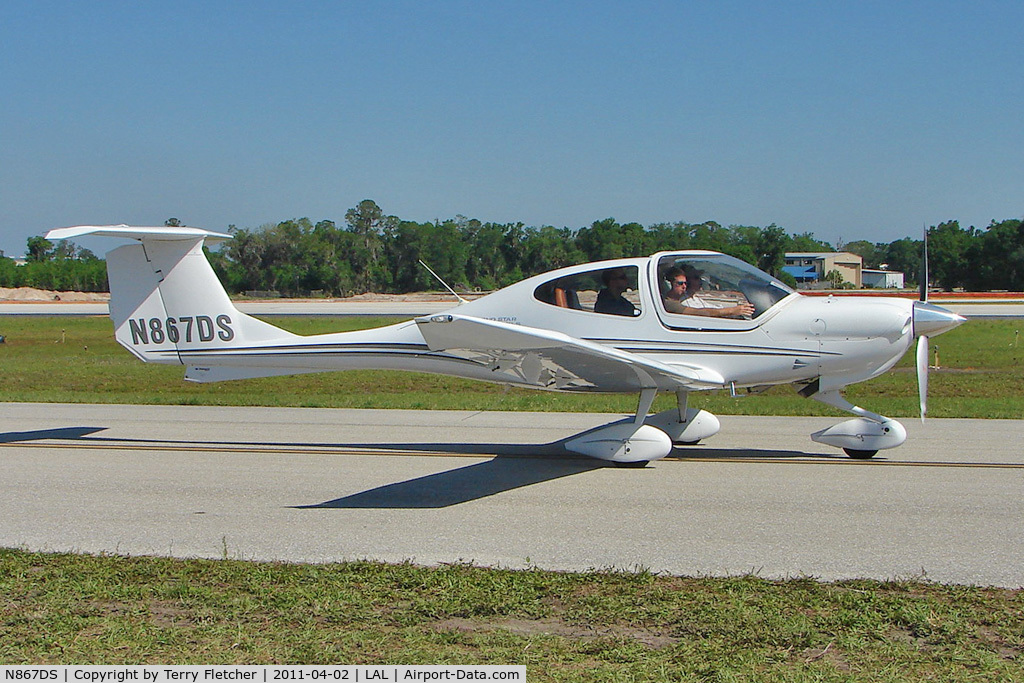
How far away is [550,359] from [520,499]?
1.64 metres

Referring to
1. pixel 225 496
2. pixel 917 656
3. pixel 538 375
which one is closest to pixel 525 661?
pixel 917 656

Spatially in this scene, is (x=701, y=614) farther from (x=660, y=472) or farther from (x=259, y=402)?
(x=259, y=402)

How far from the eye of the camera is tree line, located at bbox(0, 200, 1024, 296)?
Result: 4322cm

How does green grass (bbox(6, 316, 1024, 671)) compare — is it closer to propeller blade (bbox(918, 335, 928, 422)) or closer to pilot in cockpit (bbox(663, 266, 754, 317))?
propeller blade (bbox(918, 335, 928, 422))

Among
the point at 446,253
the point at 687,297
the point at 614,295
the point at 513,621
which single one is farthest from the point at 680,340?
the point at 446,253

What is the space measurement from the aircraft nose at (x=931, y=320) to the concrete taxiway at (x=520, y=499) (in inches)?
54.6

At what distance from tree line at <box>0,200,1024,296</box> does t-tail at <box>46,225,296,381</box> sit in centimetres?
2832

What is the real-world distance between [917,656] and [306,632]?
3022 mm

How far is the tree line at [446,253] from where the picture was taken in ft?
142

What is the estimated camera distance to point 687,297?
32.8ft

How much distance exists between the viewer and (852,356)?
974 cm

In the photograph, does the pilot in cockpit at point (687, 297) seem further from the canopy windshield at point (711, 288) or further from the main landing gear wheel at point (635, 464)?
the main landing gear wheel at point (635, 464)

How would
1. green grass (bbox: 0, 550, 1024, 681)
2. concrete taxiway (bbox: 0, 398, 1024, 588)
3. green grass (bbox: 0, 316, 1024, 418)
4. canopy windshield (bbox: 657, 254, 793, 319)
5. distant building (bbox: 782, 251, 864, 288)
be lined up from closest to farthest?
green grass (bbox: 0, 550, 1024, 681) → concrete taxiway (bbox: 0, 398, 1024, 588) → canopy windshield (bbox: 657, 254, 793, 319) → green grass (bbox: 0, 316, 1024, 418) → distant building (bbox: 782, 251, 864, 288)

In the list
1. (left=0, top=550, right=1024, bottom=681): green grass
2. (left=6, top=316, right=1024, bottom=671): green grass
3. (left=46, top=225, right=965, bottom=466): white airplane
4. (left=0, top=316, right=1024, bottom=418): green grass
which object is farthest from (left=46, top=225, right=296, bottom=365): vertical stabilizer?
(left=0, top=550, right=1024, bottom=681): green grass
